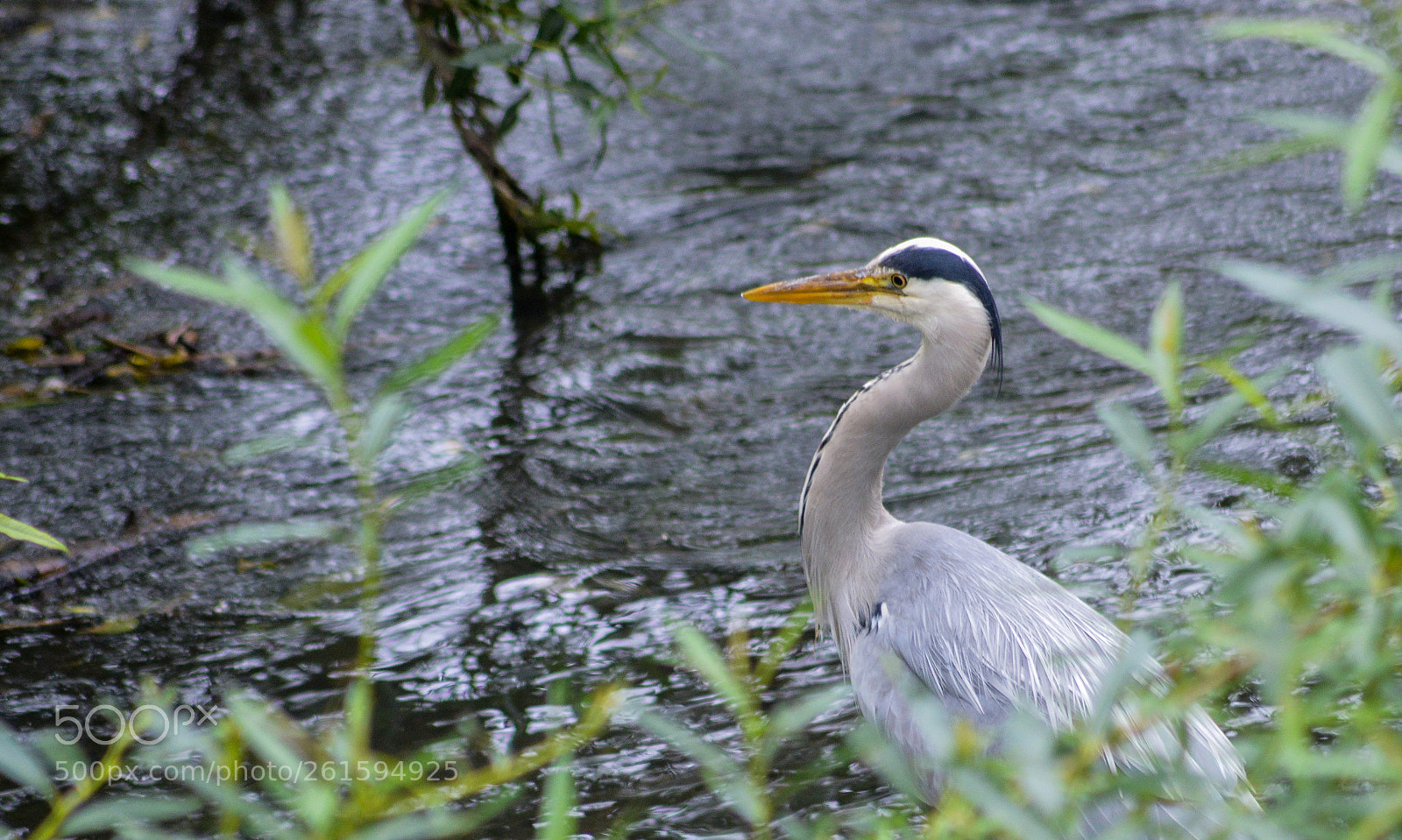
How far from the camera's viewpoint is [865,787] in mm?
2824

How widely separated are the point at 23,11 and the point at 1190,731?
838 centimetres

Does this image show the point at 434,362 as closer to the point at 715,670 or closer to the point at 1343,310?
the point at 715,670

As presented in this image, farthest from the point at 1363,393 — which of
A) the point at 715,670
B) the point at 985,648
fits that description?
the point at 985,648

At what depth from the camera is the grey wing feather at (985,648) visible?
2426 millimetres

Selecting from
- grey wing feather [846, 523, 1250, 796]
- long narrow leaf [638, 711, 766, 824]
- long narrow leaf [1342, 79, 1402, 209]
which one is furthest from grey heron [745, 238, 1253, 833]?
long narrow leaf [1342, 79, 1402, 209]

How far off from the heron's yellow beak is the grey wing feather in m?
0.63

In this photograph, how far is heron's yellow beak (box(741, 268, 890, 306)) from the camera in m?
3.14

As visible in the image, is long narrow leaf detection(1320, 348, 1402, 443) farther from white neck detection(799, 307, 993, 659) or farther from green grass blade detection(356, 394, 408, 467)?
white neck detection(799, 307, 993, 659)

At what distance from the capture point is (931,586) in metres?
2.74

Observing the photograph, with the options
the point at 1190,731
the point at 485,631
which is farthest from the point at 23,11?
the point at 1190,731

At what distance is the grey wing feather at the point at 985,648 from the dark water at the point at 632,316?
0.33 m

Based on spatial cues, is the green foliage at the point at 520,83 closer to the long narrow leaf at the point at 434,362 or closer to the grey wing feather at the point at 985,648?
the grey wing feather at the point at 985,648

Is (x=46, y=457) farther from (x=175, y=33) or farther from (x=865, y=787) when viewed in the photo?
(x=175, y=33)

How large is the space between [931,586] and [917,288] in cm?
74
